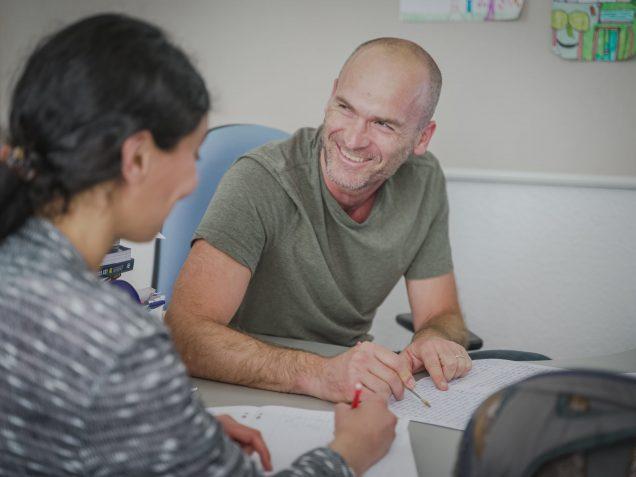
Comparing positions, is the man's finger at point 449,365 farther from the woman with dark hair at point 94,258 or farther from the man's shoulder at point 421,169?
the man's shoulder at point 421,169

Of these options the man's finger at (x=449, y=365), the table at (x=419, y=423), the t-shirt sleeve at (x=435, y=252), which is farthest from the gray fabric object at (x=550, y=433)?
the t-shirt sleeve at (x=435, y=252)

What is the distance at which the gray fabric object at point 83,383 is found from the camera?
0.59 meters

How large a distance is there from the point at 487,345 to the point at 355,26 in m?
1.16

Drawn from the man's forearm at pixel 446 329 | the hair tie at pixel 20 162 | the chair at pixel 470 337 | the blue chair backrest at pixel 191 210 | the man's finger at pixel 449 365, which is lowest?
the chair at pixel 470 337

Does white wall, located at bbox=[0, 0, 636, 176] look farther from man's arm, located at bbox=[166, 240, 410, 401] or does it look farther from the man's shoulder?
man's arm, located at bbox=[166, 240, 410, 401]

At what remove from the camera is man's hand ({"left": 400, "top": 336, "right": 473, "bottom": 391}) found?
45.3 inches

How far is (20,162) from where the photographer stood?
2.25ft

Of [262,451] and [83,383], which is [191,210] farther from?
[83,383]

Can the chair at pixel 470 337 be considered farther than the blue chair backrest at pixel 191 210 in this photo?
Yes

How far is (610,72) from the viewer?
6.55 ft

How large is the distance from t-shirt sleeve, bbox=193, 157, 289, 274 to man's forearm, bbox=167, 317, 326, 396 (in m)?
0.20

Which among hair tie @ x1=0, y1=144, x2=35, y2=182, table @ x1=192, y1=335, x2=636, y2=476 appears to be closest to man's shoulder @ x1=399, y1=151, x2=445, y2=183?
table @ x1=192, y1=335, x2=636, y2=476

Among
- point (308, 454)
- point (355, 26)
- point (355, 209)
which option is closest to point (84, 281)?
point (308, 454)

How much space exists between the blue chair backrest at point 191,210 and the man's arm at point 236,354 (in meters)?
0.25
